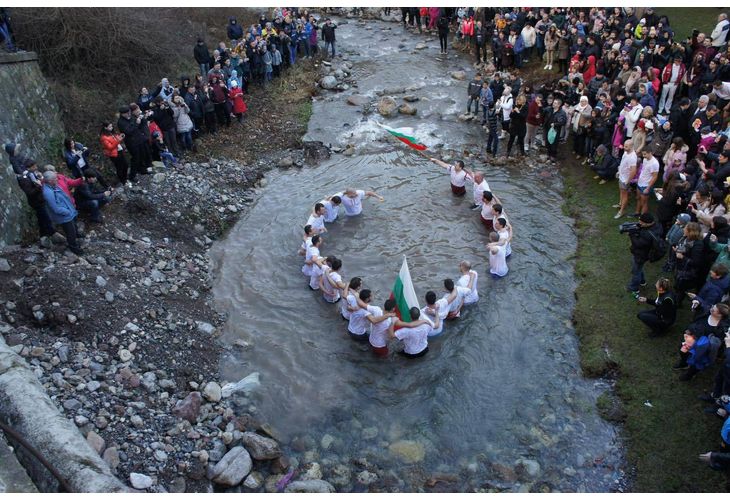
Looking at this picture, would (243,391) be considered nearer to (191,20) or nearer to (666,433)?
(666,433)

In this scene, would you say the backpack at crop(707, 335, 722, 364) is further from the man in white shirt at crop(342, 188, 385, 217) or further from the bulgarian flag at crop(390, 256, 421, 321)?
the man in white shirt at crop(342, 188, 385, 217)

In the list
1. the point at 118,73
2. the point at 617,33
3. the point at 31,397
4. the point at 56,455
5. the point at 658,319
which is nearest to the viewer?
the point at 56,455

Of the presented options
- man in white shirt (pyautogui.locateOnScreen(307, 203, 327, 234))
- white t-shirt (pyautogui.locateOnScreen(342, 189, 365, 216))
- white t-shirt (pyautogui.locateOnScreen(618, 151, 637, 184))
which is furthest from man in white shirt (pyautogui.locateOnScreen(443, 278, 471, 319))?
white t-shirt (pyautogui.locateOnScreen(618, 151, 637, 184))

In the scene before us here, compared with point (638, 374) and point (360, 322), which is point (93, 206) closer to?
point (360, 322)

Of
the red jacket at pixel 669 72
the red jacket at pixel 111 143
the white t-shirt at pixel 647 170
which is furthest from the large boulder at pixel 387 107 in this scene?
the white t-shirt at pixel 647 170

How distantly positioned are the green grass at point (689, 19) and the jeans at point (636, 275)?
45.9ft

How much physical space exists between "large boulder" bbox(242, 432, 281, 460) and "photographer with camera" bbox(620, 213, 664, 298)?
846cm

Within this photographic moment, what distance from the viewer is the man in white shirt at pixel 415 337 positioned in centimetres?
1134

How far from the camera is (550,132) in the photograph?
59.5 feet

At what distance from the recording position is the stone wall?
13039 millimetres

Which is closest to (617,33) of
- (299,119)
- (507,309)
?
(299,119)

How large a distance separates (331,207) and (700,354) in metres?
9.73

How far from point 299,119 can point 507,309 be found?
1242 cm

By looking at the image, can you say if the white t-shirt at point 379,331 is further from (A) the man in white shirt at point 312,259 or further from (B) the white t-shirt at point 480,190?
(B) the white t-shirt at point 480,190
